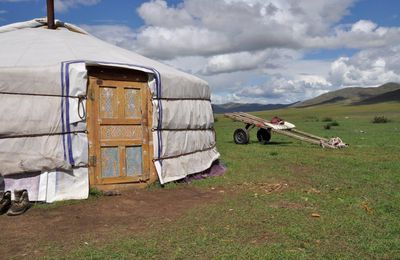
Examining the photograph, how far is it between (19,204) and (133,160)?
204 centimetres

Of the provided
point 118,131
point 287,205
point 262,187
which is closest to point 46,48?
point 118,131

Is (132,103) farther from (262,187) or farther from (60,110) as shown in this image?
(262,187)

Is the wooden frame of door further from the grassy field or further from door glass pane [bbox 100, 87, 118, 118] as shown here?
the grassy field

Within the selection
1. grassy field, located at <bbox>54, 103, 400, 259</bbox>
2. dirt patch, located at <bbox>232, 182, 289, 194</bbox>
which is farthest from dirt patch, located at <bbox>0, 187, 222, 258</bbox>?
dirt patch, located at <bbox>232, 182, 289, 194</bbox>

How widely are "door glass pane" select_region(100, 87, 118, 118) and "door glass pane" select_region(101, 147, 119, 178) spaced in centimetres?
56

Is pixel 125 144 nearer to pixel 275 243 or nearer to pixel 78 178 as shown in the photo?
pixel 78 178

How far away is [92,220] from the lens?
18.3 feet

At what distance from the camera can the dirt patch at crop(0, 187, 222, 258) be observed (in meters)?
4.73

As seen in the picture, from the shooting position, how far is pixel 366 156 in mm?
11750

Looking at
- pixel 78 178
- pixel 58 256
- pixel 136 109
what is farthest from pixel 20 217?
pixel 136 109

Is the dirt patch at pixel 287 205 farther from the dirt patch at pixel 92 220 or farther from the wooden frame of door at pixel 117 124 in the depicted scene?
the wooden frame of door at pixel 117 124

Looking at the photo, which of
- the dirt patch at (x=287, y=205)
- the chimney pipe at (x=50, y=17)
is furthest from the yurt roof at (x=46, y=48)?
the dirt patch at (x=287, y=205)

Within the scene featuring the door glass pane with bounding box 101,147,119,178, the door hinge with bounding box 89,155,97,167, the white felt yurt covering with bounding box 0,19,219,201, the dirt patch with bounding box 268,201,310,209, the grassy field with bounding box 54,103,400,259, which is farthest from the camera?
the door glass pane with bounding box 101,147,119,178

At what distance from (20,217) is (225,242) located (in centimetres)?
280
